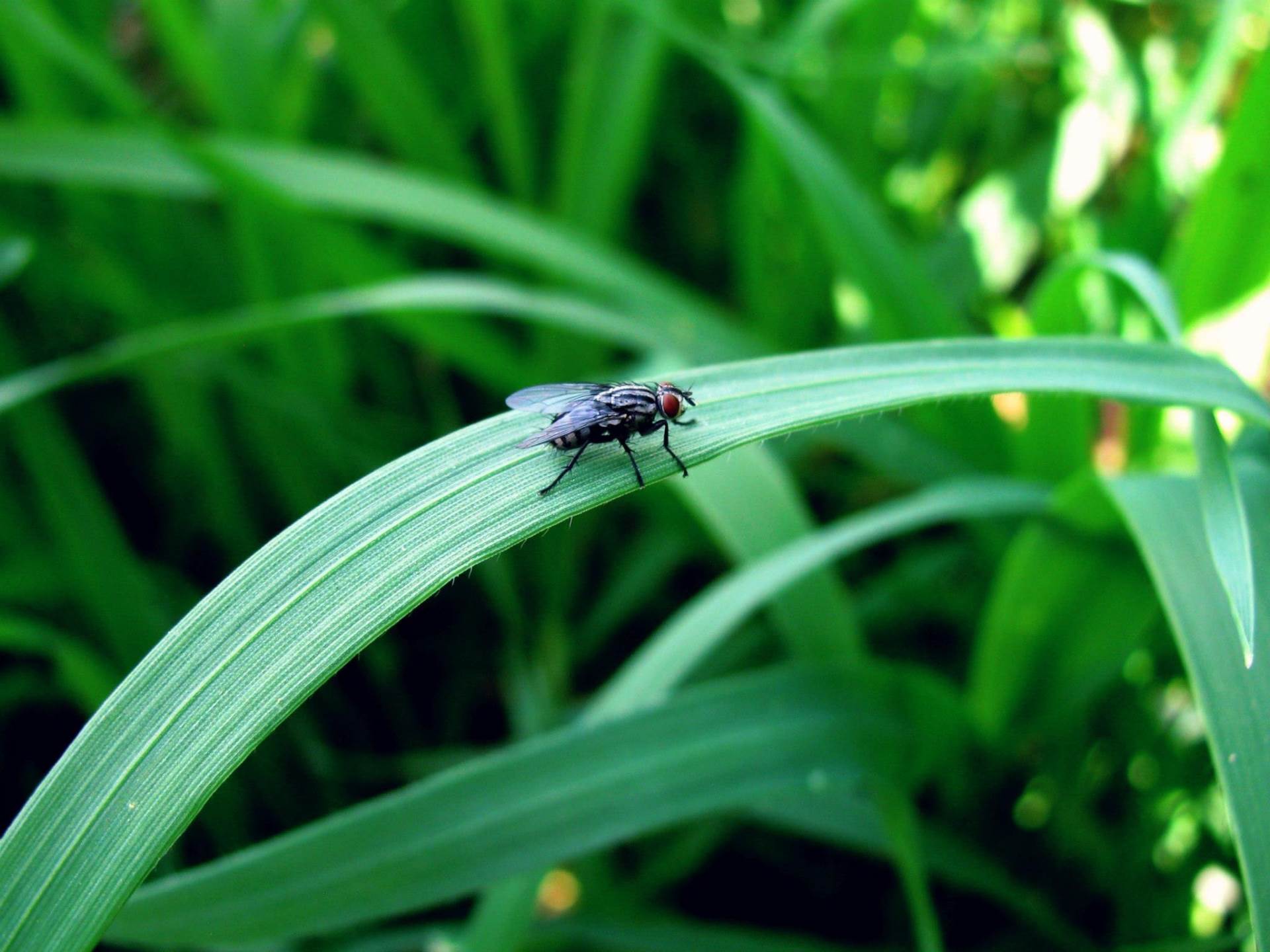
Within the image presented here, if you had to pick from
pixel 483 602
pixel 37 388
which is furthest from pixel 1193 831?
pixel 37 388

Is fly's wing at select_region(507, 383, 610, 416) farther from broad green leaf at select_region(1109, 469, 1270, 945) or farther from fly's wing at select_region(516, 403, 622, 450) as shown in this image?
broad green leaf at select_region(1109, 469, 1270, 945)

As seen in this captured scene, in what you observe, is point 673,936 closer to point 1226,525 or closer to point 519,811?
point 519,811

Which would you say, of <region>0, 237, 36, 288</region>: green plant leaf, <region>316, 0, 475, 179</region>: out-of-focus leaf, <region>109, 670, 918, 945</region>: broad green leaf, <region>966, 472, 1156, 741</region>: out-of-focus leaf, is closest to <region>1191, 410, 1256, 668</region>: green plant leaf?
<region>966, 472, 1156, 741</region>: out-of-focus leaf

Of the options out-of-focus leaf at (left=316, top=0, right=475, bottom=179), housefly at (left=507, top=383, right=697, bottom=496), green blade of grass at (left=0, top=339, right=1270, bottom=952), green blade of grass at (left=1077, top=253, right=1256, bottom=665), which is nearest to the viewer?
green blade of grass at (left=0, top=339, right=1270, bottom=952)

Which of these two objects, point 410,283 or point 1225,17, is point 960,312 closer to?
point 1225,17

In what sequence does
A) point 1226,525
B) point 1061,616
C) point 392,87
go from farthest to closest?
point 392,87 < point 1061,616 < point 1226,525

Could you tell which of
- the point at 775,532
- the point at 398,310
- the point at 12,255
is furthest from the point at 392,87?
the point at 775,532
